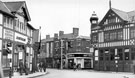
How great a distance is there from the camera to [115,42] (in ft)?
150

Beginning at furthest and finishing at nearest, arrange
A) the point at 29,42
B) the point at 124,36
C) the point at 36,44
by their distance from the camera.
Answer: the point at 124,36 < the point at 36,44 < the point at 29,42

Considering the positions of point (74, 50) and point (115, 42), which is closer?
point (115, 42)

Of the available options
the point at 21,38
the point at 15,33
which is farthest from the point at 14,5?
the point at 21,38

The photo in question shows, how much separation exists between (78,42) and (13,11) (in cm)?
4021

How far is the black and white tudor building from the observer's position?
1684 inches

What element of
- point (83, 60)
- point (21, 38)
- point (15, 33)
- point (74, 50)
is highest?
point (15, 33)

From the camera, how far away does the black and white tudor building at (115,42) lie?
4278cm

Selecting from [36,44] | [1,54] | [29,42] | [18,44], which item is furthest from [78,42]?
[1,54]

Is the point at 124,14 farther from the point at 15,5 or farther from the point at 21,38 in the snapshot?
the point at 15,5

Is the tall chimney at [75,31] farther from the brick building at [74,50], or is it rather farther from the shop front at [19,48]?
the shop front at [19,48]

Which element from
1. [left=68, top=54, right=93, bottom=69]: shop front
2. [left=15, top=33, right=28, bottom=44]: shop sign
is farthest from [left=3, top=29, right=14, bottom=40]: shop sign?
[left=68, top=54, right=93, bottom=69]: shop front

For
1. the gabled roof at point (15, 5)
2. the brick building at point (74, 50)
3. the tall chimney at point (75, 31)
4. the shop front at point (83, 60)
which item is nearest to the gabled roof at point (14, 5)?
the gabled roof at point (15, 5)

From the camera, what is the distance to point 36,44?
4097cm

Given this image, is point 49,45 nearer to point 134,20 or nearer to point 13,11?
point 134,20
